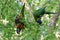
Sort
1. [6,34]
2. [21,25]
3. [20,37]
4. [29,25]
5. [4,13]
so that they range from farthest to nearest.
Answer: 1. [20,37]
2. [4,13]
3. [6,34]
4. [29,25]
5. [21,25]

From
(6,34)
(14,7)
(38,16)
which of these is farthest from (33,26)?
(14,7)

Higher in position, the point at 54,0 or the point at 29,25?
the point at 54,0

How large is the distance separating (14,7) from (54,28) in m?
0.43

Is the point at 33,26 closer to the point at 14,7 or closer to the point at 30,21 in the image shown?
the point at 30,21

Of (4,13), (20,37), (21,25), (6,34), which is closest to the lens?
(21,25)

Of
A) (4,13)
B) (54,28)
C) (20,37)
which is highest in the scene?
(4,13)

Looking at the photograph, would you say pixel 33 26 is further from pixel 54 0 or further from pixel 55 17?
pixel 54 0

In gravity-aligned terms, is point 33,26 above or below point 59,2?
below

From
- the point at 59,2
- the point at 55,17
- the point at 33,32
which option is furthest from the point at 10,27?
the point at 59,2

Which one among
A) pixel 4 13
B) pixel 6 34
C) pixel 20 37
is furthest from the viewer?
pixel 20 37

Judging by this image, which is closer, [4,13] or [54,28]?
[54,28]

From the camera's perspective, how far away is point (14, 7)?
69.6 inches

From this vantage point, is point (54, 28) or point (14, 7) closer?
point (54, 28)

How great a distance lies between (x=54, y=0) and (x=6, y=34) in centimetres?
59
